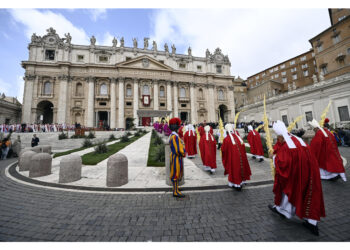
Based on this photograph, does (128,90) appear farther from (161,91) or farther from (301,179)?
(301,179)

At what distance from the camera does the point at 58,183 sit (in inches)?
178

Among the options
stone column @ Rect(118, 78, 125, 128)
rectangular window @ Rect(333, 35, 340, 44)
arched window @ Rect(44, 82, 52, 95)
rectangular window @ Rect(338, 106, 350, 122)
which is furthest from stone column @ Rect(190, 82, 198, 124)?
arched window @ Rect(44, 82, 52, 95)

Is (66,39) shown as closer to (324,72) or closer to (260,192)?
(260,192)

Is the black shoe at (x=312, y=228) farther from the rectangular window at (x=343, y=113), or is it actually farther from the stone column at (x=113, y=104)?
the stone column at (x=113, y=104)

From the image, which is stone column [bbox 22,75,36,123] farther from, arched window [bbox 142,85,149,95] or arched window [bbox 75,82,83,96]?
arched window [bbox 142,85,149,95]

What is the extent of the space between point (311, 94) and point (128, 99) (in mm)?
35409

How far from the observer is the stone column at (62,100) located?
29392 mm

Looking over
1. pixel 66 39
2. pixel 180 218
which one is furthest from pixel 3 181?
pixel 66 39

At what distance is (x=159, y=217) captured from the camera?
2.69m

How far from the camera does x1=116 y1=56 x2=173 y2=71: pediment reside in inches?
1326

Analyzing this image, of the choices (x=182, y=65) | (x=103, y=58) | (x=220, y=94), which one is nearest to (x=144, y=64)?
(x=103, y=58)

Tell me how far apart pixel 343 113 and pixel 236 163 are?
27.5 m

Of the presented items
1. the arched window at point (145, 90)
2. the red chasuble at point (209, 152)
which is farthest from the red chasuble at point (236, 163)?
the arched window at point (145, 90)

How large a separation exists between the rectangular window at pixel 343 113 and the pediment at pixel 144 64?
105ft
